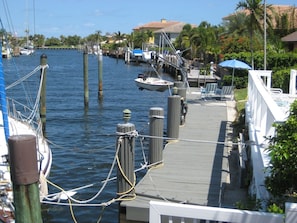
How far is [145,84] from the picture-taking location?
130 ft

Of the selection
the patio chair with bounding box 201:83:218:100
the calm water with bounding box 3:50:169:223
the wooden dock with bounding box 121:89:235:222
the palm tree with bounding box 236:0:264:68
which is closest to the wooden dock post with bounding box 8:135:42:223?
the wooden dock with bounding box 121:89:235:222

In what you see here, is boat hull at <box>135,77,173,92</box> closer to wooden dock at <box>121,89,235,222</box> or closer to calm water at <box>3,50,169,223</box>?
calm water at <box>3,50,169,223</box>

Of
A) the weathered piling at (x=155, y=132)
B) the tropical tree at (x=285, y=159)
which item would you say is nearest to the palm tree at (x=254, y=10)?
the weathered piling at (x=155, y=132)

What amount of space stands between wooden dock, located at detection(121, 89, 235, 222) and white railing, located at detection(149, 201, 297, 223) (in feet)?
12.1

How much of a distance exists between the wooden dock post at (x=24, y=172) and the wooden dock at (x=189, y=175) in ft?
11.8

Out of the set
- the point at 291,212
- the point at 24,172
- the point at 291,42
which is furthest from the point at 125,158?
the point at 291,42

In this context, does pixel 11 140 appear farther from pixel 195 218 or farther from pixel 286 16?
pixel 286 16

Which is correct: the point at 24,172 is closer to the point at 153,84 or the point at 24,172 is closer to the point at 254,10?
the point at 254,10

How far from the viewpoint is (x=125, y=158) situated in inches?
323

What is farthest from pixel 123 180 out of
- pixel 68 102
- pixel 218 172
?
pixel 68 102

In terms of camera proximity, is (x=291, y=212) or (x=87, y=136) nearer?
(x=291, y=212)

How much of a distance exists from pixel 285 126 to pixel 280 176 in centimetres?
57

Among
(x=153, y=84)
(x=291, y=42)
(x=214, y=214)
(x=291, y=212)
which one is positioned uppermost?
(x=291, y=42)

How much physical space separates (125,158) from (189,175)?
2.20 meters
